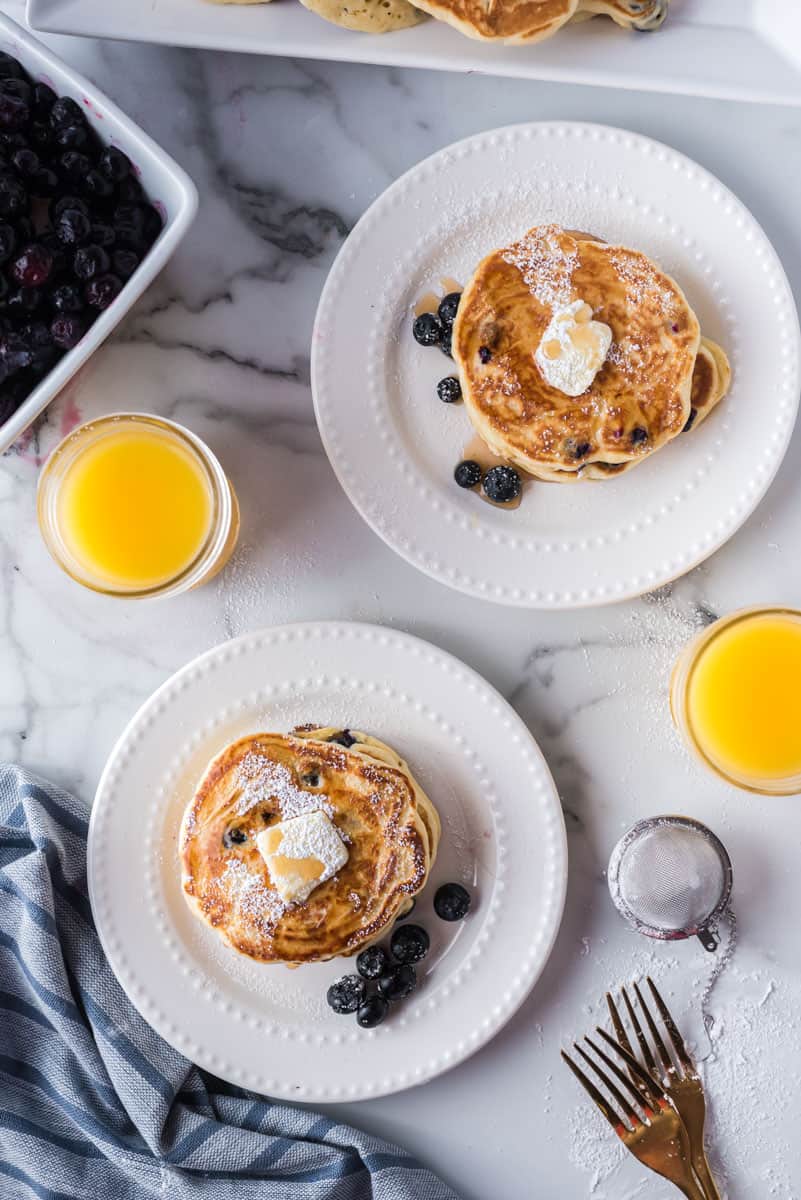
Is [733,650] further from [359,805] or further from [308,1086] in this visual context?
[308,1086]

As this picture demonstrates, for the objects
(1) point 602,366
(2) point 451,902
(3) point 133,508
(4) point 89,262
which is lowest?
(2) point 451,902

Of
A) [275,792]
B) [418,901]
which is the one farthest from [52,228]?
[418,901]

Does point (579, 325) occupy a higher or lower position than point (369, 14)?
lower

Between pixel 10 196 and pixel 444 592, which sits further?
pixel 444 592

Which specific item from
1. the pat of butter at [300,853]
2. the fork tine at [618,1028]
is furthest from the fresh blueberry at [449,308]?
the fork tine at [618,1028]

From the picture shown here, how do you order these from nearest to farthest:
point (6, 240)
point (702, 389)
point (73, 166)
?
point (6, 240) < point (73, 166) < point (702, 389)

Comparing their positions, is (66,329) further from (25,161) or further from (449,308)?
(449,308)
